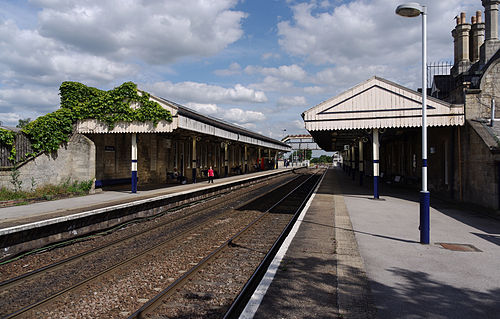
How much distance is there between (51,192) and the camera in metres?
14.8

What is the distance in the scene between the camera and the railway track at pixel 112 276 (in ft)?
15.7

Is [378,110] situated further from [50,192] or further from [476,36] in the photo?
[50,192]

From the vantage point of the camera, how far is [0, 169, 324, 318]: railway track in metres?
4.78

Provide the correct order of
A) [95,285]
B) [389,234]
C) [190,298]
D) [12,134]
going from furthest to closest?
1. [12,134]
2. [389,234]
3. [95,285]
4. [190,298]

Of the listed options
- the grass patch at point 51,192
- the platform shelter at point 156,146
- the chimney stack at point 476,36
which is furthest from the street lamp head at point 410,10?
the chimney stack at point 476,36

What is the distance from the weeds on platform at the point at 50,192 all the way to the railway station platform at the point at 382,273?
11373 millimetres

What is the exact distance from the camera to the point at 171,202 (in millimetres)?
15070

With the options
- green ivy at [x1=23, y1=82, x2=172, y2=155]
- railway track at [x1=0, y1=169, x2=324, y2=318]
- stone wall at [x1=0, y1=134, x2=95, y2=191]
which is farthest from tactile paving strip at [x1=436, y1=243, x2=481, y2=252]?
stone wall at [x1=0, y1=134, x2=95, y2=191]

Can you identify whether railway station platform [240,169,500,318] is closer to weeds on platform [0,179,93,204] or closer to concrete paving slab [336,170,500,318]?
concrete paving slab [336,170,500,318]

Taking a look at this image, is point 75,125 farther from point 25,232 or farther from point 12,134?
point 25,232

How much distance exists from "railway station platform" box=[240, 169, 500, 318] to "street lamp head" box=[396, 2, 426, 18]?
5.06 meters

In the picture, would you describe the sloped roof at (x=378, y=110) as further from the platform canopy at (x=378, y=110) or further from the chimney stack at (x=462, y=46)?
the chimney stack at (x=462, y=46)

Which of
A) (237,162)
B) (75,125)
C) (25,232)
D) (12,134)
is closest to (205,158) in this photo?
(237,162)

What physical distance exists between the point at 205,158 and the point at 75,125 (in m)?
15.5
